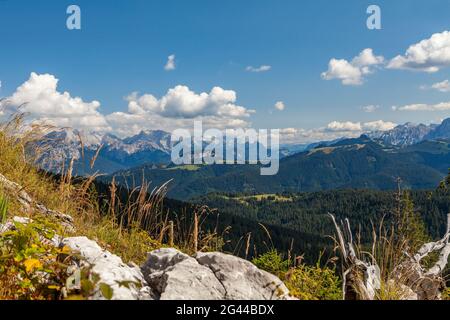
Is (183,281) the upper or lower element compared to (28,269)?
lower

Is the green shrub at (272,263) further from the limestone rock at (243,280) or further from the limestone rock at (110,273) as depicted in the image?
the limestone rock at (110,273)

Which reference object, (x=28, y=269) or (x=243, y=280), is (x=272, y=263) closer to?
(x=243, y=280)

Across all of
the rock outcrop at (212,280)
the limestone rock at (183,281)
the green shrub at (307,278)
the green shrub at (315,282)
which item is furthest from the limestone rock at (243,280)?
the green shrub at (315,282)

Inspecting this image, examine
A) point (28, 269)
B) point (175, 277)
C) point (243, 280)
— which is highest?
point (28, 269)

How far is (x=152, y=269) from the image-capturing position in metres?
4.79

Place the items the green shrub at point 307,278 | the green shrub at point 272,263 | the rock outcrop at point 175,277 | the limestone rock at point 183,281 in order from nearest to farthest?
the rock outcrop at point 175,277 → the limestone rock at point 183,281 → the green shrub at point 307,278 → the green shrub at point 272,263

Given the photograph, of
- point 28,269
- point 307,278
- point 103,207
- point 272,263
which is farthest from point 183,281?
point 103,207

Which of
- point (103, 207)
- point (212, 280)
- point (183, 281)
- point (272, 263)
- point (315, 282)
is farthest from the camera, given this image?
point (103, 207)

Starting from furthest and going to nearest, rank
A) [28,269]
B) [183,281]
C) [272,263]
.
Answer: [272,263] → [183,281] → [28,269]

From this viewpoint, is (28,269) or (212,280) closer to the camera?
(28,269)

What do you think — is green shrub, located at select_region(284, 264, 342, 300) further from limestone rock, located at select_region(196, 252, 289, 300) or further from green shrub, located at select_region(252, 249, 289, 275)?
limestone rock, located at select_region(196, 252, 289, 300)
